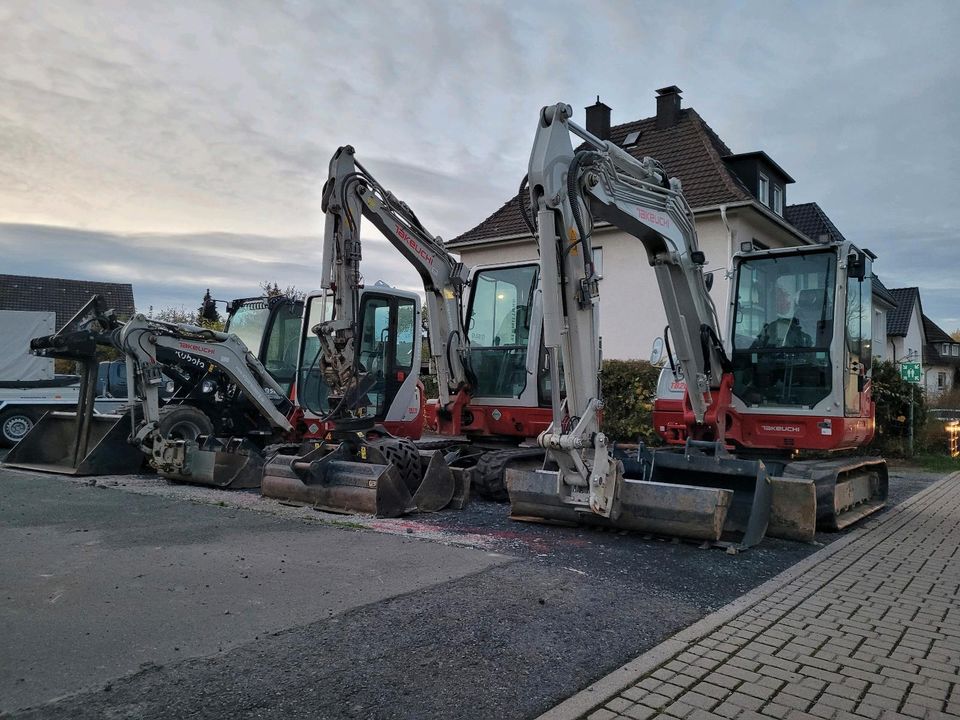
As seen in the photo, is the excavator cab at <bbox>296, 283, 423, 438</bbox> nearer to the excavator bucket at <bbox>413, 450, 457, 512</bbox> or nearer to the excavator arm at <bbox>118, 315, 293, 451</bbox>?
the excavator arm at <bbox>118, 315, 293, 451</bbox>

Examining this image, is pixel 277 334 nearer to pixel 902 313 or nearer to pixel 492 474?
pixel 492 474

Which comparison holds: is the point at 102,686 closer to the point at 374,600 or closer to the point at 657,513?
the point at 374,600

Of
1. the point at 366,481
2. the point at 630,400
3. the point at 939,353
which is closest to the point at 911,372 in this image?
the point at 630,400

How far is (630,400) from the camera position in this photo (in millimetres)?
16047

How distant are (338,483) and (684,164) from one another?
16771 mm

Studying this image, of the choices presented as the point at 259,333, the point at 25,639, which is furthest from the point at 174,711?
the point at 259,333

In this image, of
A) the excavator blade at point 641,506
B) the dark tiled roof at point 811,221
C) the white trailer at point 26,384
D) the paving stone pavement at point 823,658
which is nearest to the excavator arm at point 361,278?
the excavator blade at point 641,506

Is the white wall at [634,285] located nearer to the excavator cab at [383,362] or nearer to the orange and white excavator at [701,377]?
the excavator cab at [383,362]

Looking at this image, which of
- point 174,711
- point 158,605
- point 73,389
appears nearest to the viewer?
point 174,711

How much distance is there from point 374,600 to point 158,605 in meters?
1.28

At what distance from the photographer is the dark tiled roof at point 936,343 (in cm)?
5797

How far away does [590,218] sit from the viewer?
6.98 meters

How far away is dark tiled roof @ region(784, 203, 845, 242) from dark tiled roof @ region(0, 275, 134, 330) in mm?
32238

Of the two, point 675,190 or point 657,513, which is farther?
point 675,190
